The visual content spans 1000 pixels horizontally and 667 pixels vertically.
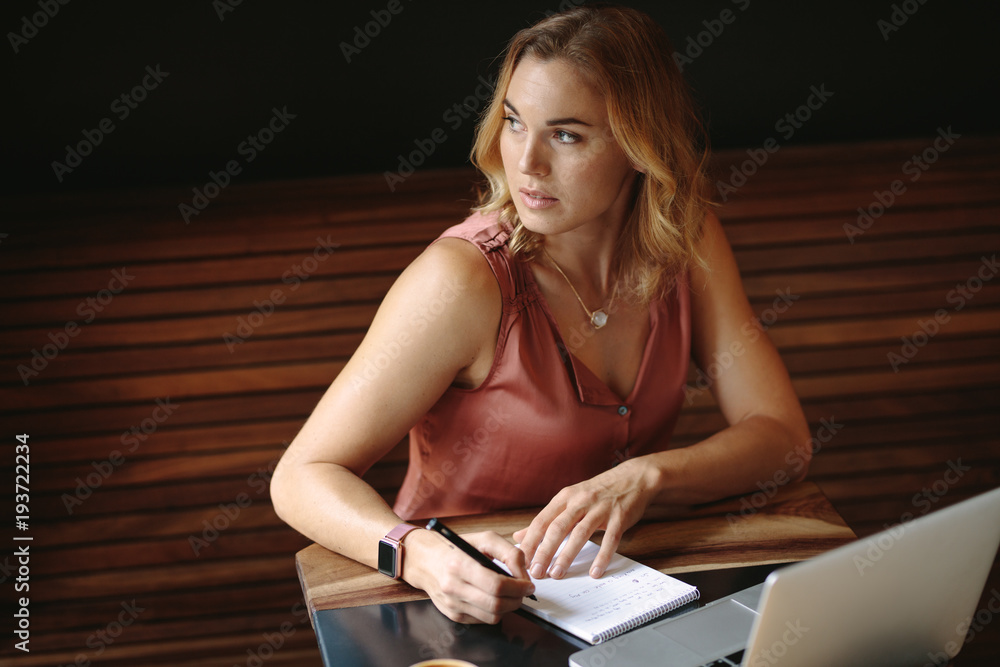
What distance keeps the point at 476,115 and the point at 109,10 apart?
109cm

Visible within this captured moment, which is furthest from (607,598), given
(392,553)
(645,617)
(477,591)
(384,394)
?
(384,394)

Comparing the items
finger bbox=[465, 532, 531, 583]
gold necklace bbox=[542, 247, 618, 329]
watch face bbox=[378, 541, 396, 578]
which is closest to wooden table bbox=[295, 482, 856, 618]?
watch face bbox=[378, 541, 396, 578]

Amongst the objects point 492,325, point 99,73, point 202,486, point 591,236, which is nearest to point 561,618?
point 492,325

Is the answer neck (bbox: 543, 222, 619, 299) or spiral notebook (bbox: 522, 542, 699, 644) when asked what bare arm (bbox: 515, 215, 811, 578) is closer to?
spiral notebook (bbox: 522, 542, 699, 644)

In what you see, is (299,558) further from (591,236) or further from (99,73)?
(99,73)

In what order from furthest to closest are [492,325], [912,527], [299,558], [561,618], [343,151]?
[343,151] → [492,325] → [299,558] → [561,618] → [912,527]

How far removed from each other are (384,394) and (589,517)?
0.45 metres

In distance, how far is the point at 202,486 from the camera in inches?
112

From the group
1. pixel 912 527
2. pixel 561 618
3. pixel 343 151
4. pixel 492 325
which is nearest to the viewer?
pixel 912 527

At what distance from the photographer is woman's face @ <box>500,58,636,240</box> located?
178cm

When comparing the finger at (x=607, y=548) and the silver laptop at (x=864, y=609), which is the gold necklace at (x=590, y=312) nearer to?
the finger at (x=607, y=548)

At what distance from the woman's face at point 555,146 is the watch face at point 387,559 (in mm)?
663

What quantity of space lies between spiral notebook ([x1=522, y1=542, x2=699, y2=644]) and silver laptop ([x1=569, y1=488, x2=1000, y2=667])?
0.04 m

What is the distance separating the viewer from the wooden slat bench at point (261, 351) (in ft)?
9.05
